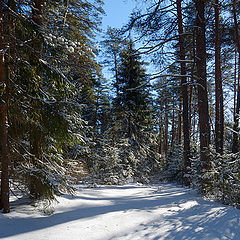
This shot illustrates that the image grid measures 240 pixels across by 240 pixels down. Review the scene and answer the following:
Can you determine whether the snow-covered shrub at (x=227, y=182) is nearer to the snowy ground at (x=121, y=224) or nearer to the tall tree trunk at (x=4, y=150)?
the snowy ground at (x=121, y=224)

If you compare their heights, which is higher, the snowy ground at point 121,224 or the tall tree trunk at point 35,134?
the tall tree trunk at point 35,134

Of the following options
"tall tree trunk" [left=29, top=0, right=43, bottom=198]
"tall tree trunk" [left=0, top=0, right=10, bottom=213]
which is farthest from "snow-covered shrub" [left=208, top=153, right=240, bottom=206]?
"tall tree trunk" [left=0, top=0, right=10, bottom=213]

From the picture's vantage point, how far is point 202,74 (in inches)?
266

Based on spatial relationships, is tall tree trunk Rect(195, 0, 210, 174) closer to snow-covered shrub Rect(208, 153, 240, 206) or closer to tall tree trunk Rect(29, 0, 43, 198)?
snow-covered shrub Rect(208, 153, 240, 206)

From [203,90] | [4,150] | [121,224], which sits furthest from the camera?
[203,90]

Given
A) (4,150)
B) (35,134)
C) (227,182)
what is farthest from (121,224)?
(227,182)

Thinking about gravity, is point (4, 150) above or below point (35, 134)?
below

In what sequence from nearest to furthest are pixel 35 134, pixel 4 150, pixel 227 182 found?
pixel 4 150
pixel 35 134
pixel 227 182

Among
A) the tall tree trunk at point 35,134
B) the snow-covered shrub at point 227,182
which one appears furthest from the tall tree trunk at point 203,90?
the tall tree trunk at point 35,134

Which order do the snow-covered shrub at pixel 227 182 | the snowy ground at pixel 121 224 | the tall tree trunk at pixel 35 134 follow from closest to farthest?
1. the snowy ground at pixel 121 224
2. the tall tree trunk at pixel 35 134
3. the snow-covered shrub at pixel 227 182

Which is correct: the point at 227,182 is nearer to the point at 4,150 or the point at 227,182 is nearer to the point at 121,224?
the point at 121,224

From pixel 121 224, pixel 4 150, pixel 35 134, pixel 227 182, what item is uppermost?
pixel 35 134

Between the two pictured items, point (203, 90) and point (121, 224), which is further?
point (203, 90)

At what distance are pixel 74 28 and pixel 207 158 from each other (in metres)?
6.52
